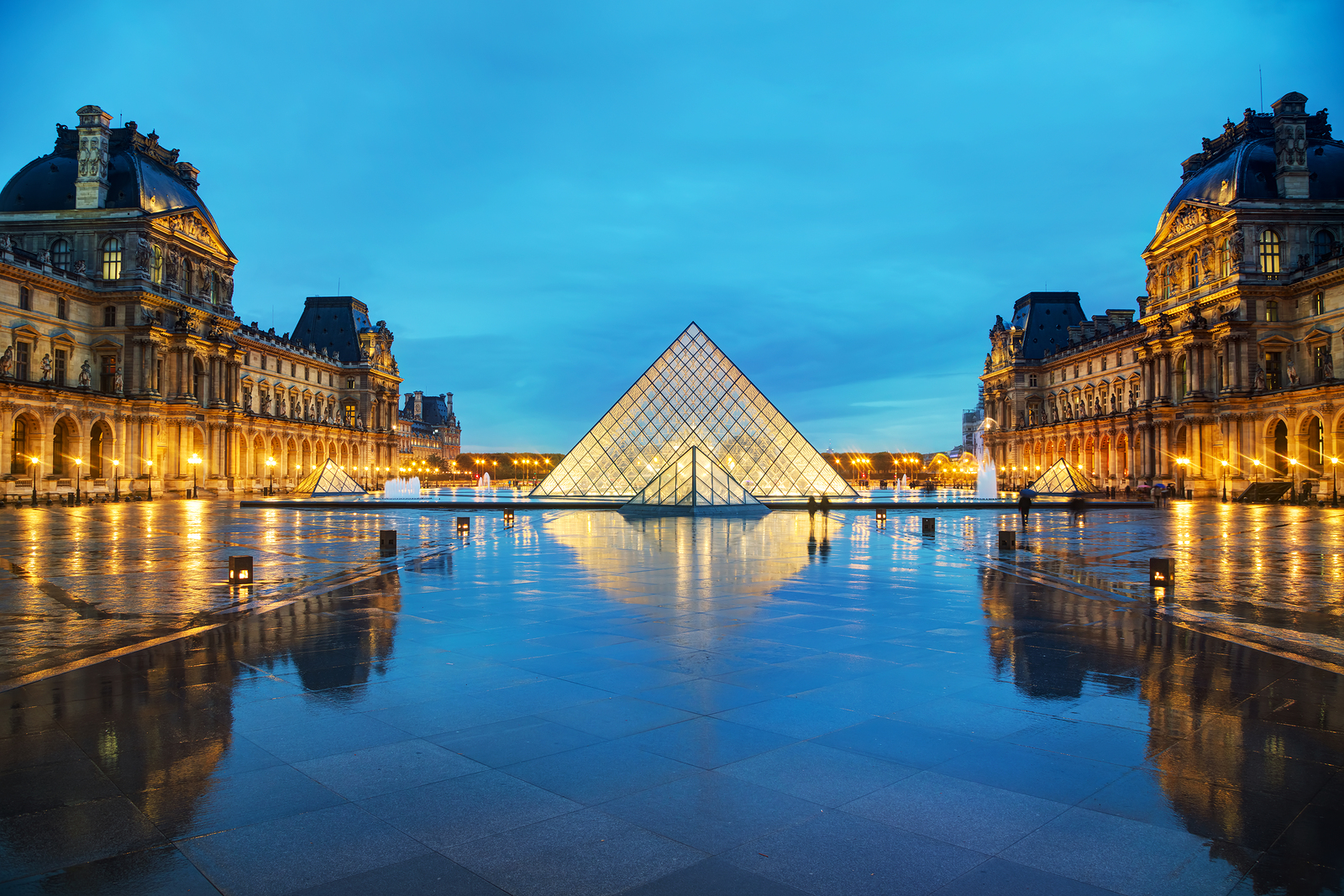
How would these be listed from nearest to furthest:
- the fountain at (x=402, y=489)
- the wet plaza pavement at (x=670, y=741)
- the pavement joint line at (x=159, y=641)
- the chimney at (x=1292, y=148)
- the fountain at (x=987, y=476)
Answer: the wet plaza pavement at (x=670, y=741)
the pavement joint line at (x=159, y=641)
the chimney at (x=1292, y=148)
the fountain at (x=402, y=489)
the fountain at (x=987, y=476)

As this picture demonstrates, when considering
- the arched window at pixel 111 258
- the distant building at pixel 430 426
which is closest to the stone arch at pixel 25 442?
the arched window at pixel 111 258

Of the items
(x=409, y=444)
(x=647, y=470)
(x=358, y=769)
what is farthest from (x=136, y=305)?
(x=409, y=444)

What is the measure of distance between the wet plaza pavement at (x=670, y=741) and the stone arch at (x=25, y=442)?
1407 inches

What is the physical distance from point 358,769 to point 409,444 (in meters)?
118

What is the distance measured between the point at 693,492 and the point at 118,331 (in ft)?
117

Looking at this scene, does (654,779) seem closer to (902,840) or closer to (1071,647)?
(902,840)

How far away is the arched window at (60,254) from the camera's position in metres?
45.0

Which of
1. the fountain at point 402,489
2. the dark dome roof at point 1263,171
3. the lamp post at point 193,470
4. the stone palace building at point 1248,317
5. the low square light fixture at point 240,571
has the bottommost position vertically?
the low square light fixture at point 240,571

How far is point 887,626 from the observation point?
7.30m

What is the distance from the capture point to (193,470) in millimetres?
47438

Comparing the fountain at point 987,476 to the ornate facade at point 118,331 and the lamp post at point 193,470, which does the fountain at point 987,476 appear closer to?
the lamp post at point 193,470

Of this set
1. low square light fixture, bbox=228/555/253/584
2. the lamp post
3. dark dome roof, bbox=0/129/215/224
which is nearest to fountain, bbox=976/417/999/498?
low square light fixture, bbox=228/555/253/584

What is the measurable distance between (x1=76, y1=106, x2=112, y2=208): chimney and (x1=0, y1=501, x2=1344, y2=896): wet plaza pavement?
46.0m

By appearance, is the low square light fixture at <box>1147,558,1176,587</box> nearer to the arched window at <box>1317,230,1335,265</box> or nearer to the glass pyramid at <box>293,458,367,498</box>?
the arched window at <box>1317,230,1335,265</box>
